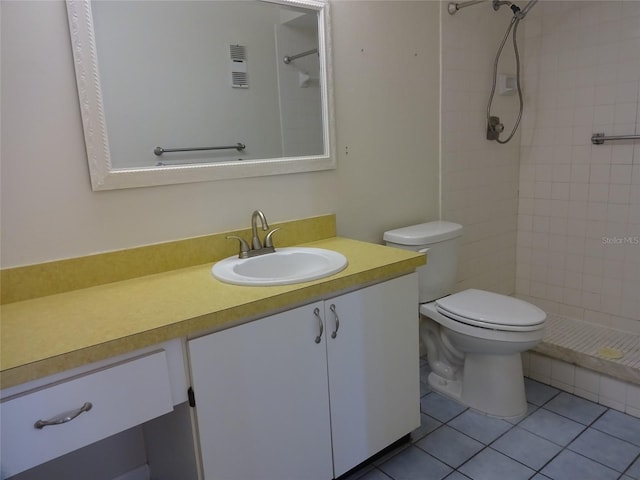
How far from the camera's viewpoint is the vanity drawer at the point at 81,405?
2.98 feet

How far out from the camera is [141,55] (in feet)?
4.73

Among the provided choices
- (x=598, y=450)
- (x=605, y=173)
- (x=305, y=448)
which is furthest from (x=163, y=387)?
(x=605, y=173)

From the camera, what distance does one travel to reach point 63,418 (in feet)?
3.12

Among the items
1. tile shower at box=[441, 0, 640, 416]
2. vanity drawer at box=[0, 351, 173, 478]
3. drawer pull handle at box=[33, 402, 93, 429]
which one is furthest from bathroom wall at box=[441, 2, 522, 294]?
drawer pull handle at box=[33, 402, 93, 429]

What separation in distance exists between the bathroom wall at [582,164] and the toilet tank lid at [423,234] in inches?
36.9

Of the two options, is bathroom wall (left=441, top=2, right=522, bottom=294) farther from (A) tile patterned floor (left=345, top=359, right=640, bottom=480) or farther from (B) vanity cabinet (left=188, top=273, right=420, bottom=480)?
(B) vanity cabinet (left=188, top=273, right=420, bottom=480)

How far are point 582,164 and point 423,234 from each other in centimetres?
120

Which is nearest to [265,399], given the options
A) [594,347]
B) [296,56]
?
[296,56]

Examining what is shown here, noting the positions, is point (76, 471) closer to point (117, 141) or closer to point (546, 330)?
point (117, 141)

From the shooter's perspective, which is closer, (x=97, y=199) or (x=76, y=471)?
(x=97, y=199)

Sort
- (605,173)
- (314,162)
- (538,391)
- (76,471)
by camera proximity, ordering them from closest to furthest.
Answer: (76,471) < (314,162) < (538,391) < (605,173)

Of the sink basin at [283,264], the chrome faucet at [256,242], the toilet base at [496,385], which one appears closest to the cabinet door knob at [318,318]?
the sink basin at [283,264]

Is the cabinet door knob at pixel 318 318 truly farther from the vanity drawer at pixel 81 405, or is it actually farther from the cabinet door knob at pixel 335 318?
the vanity drawer at pixel 81 405

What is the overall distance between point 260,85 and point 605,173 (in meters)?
1.92
